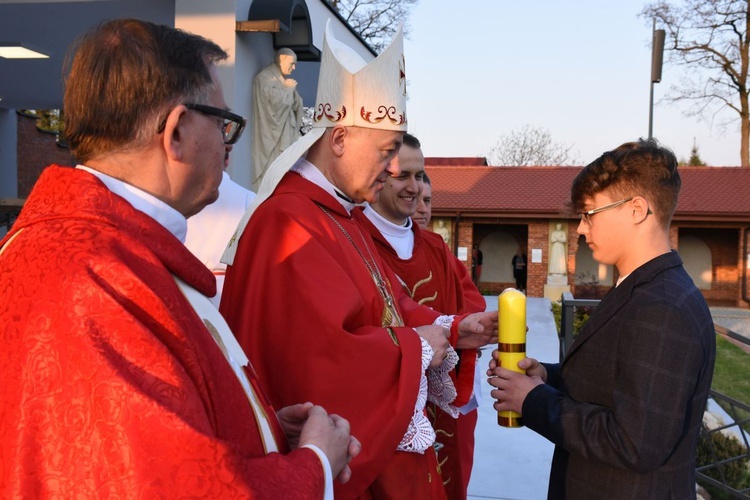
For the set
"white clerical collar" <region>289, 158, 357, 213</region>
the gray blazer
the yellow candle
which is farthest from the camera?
"white clerical collar" <region>289, 158, 357, 213</region>

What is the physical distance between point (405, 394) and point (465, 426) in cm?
148

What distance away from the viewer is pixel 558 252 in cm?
2289

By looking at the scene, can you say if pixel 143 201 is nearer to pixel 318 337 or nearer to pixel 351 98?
pixel 318 337

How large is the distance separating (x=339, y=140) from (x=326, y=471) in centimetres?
150

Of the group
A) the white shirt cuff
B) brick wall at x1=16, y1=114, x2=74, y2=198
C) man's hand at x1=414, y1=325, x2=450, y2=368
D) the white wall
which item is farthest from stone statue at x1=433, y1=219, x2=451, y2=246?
the white shirt cuff

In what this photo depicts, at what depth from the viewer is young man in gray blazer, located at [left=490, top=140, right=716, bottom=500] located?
1932mm

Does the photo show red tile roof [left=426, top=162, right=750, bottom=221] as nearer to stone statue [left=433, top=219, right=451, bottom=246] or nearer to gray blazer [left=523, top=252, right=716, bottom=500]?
stone statue [left=433, top=219, right=451, bottom=246]

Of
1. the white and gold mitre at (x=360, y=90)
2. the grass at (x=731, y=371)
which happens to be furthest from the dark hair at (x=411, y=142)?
the grass at (x=731, y=371)

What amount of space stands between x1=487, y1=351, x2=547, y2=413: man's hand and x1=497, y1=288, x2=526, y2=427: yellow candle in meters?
0.02

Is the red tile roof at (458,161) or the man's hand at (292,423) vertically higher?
the red tile roof at (458,161)

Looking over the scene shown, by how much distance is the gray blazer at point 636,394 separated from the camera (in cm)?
192

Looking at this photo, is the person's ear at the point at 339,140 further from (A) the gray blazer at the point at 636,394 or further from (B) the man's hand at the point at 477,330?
(A) the gray blazer at the point at 636,394

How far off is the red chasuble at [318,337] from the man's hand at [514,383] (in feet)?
0.93

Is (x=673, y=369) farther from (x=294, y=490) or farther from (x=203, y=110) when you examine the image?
(x=203, y=110)
